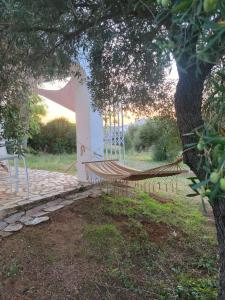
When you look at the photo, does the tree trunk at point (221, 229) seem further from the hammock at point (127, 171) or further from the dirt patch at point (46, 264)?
the hammock at point (127, 171)

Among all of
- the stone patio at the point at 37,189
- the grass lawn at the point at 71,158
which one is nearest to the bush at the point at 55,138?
the grass lawn at the point at 71,158

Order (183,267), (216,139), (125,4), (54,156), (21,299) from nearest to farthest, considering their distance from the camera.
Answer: (216,139), (125,4), (21,299), (183,267), (54,156)

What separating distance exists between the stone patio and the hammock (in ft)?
2.11

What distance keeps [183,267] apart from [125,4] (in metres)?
2.58

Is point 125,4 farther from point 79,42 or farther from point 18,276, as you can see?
point 18,276

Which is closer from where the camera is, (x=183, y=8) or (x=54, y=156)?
(x=183, y=8)

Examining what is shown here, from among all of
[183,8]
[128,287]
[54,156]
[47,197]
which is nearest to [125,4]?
[183,8]

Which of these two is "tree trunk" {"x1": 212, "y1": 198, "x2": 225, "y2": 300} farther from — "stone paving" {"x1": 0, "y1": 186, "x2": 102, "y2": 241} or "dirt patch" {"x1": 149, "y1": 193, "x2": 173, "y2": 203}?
"dirt patch" {"x1": 149, "y1": 193, "x2": 173, "y2": 203}

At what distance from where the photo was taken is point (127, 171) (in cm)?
484

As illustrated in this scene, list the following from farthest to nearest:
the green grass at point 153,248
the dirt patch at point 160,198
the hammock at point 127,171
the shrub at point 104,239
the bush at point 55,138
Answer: the bush at point 55,138 → the dirt patch at point 160,198 → the hammock at point 127,171 → the shrub at point 104,239 → the green grass at point 153,248

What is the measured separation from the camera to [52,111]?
14.0 meters

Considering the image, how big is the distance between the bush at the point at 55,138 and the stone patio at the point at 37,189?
5873mm

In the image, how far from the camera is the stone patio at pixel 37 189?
4816mm

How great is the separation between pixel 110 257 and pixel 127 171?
1.45 meters
